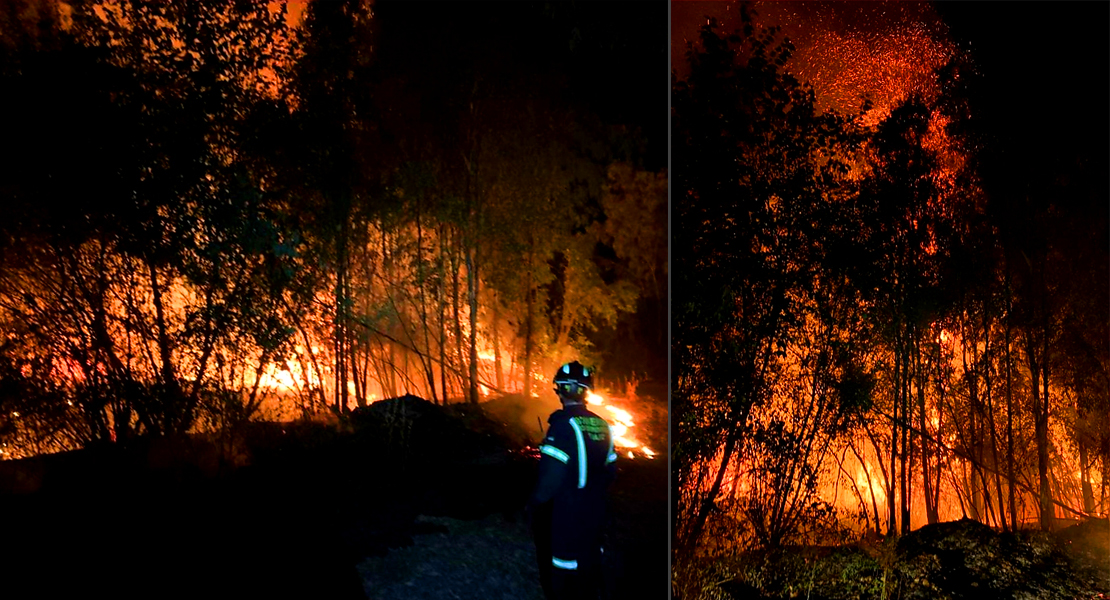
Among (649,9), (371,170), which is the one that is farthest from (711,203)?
(371,170)

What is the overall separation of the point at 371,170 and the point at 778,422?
9.93 ft

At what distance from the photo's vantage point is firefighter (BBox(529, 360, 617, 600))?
225cm

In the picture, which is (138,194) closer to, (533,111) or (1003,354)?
(533,111)

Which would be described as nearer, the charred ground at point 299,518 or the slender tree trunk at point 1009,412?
the charred ground at point 299,518

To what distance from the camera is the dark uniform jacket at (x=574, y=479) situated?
7.31 ft

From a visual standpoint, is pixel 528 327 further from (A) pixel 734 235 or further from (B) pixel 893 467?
(B) pixel 893 467

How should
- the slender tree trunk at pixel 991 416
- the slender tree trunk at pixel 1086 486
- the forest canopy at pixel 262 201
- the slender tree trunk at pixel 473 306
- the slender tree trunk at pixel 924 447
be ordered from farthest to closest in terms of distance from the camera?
the slender tree trunk at pixel 473 306 → the slender tree trunk at pixel 1086 486 → the slender tree trunk at pixel 991 416 → the slender tree trunk at pixel 924 447 → the forest canopy at pixel 262 201

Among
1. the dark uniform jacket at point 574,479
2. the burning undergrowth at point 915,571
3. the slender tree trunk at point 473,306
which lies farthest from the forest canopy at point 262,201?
the burning undergrowth at point 915,571

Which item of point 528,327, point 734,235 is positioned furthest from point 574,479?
point 528,327

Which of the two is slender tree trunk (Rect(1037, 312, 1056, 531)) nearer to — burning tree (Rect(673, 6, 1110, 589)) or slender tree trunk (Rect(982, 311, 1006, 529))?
burning tree (Rect(673, 6, 1110, 589))

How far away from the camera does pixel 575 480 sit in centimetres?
229

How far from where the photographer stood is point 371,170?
164 inches

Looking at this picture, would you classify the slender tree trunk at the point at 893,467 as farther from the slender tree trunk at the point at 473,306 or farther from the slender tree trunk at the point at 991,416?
the slender tree trunk at the point at 473,306

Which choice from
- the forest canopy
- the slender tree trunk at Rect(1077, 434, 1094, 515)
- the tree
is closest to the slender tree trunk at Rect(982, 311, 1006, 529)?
the slender tree trunk at Rect(1077, 434, 1094, 515)
